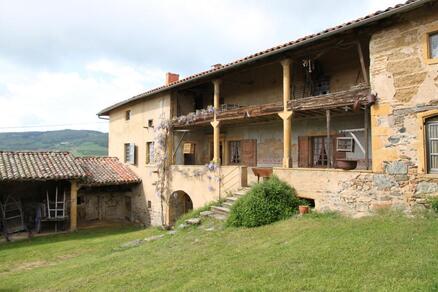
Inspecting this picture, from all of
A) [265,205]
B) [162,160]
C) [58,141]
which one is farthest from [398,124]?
[58,141]

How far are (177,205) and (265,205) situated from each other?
8.68 meters

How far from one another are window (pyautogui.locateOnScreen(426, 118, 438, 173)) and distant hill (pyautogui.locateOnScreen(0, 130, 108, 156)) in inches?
3326

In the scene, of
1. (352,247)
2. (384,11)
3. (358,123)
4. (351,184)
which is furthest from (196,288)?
(358,123)

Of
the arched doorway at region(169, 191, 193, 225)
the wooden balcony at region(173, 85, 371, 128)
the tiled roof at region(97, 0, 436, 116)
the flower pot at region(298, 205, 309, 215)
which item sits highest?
the tiled roof at region(97, 0, 436, 116)

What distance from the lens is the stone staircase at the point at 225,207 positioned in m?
11.5

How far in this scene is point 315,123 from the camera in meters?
13.5

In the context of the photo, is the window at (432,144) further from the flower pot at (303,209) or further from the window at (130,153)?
the window at (130,153)

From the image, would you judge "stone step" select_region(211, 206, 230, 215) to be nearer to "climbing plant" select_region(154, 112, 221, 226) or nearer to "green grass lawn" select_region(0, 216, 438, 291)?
"green grass lawn" select_region(0, 216, 438, 291)

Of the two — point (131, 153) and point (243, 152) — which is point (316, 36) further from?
point (131, 153)

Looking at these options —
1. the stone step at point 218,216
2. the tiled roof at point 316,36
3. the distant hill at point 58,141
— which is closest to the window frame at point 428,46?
the tiled roof at point 316,36

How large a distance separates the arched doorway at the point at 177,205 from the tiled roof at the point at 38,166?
15.8 ft

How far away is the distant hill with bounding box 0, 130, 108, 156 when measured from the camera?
3716 inches

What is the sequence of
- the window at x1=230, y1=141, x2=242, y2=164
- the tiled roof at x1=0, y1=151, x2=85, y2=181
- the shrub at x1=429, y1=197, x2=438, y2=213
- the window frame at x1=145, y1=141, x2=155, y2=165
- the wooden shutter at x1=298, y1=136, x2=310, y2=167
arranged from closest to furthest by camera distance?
the shrub at x1=429, y1=197, x2=438, y2=213, the wooden shutter at x1=298, y1=136, x2=310, y2=167, the tiled roof at x1=0, y1=151, x2=85, y2=181, the window at x1=230, y1=141, x2=242, y2=164, the window frame at x1=145, y1=141, x2=155, y2=165

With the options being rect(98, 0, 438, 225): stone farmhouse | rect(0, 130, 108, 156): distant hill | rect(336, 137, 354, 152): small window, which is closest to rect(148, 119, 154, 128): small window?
rect(98, 0, 438, 225): stone farmhouse
